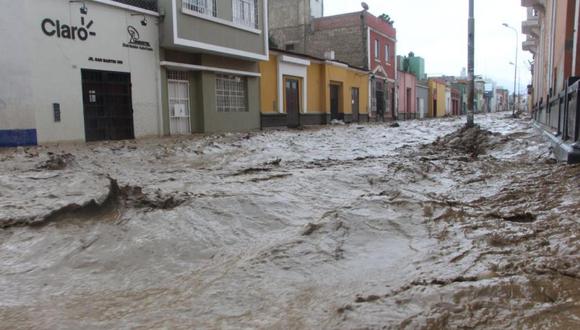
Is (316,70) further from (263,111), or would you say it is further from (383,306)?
(383,306)

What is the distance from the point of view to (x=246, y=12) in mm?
19234

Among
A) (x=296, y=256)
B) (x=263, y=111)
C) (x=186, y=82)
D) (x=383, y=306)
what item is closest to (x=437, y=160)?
(x=296, y=256)

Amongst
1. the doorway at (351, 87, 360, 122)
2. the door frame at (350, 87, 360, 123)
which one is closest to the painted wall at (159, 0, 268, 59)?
the door frame at (350, 87, 360, 123)

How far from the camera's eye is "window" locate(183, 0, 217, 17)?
15773mm

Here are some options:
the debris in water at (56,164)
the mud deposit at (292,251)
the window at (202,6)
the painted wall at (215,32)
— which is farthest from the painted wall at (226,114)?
the mud deposit at (292,251)

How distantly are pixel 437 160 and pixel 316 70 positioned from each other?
1872cm

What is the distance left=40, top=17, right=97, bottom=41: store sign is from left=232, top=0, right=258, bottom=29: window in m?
6.66

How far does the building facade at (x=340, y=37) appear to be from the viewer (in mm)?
32344

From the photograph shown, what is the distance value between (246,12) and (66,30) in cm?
838

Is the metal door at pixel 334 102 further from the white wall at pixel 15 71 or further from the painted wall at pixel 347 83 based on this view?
the white wall at pixel 15 71

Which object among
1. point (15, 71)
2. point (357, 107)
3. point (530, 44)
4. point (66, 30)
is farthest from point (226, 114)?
point (530, 44)

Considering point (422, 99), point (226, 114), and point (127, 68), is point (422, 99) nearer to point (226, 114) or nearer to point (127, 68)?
point (226, 114)

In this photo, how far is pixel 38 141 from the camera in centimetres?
1199

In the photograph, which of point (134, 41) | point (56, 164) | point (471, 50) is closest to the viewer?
point (56, 164)
